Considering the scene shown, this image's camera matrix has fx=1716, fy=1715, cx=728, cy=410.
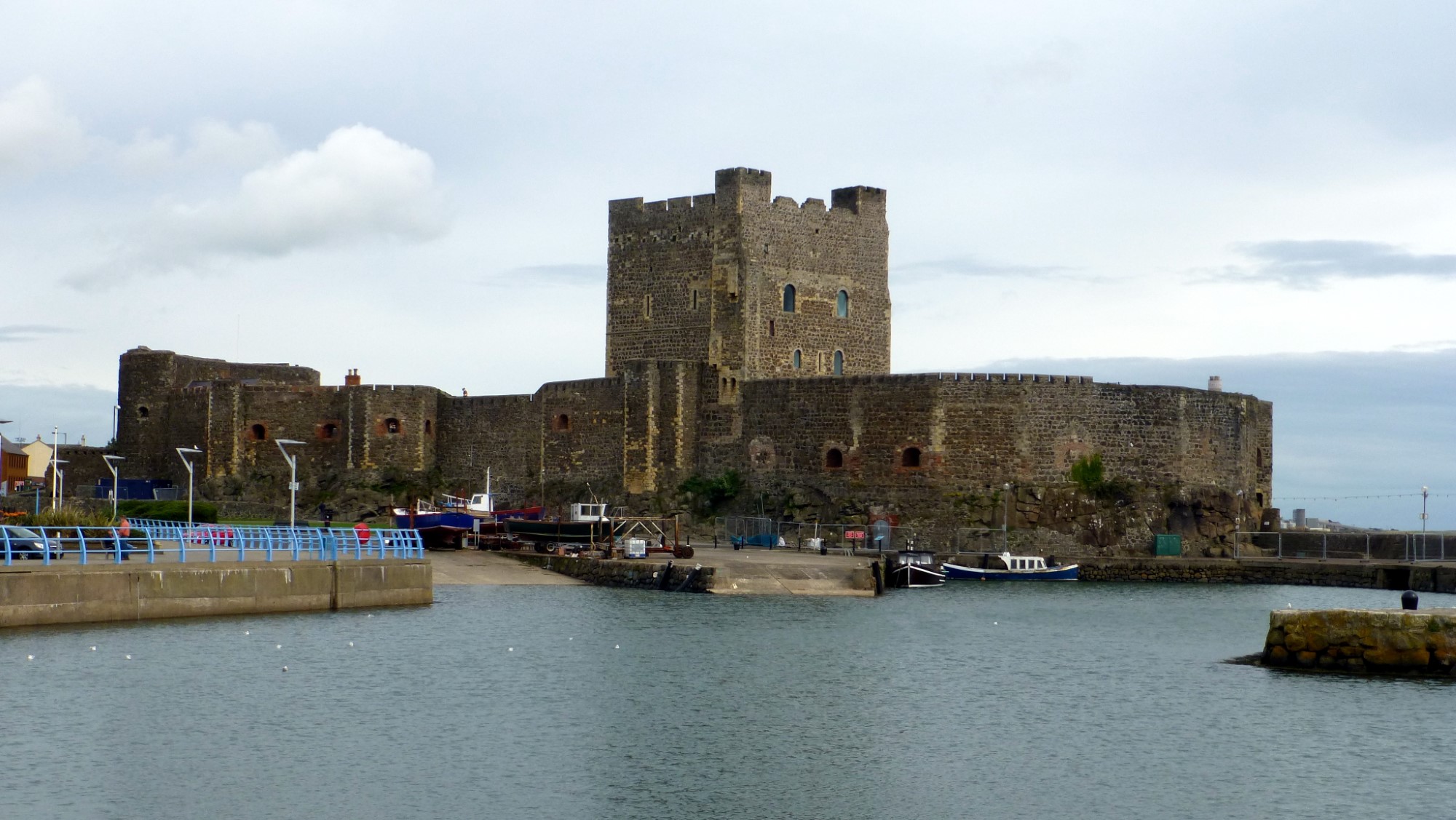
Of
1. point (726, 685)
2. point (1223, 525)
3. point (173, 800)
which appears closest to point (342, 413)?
point (1223, 525)

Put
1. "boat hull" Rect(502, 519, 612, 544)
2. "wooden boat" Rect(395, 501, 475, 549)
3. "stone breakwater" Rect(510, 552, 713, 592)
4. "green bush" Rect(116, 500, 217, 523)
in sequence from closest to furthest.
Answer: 1. "stone breakwater" Rect(510, 552, 713, 592)
2. "boat hull" Rect(502, 519, 612, 544)
3. "wooden boat" Rect(395, 501, 475, 549)
4. "green bush" Rect(116, 500, 217, 523)

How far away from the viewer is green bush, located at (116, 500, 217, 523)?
5712cm

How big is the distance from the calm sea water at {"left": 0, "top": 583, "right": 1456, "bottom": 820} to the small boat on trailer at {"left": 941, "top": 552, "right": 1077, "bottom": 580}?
40.1 feet

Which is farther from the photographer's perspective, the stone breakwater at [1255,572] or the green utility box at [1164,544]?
the green utility box at [1164,544]

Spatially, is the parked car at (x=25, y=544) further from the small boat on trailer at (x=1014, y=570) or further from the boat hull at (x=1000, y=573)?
the small boat on trailer at (x=1014, y=570)

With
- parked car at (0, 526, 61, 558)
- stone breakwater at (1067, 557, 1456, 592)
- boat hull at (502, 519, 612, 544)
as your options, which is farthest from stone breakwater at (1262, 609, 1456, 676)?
boat hull at (502, 519, 612, 544)

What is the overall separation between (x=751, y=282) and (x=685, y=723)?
3126cm

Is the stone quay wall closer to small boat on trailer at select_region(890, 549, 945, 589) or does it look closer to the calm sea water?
the calm sea water

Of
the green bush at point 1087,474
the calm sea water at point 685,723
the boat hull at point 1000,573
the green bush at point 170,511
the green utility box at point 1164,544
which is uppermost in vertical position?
the green bush at point 1087,474

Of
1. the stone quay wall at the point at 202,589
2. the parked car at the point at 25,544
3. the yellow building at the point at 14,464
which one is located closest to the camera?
the stone quay wall at the point at 202,589

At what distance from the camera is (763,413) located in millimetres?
55094

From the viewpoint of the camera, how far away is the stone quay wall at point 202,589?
101 ft

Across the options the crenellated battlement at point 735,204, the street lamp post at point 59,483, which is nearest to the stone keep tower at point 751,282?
the crenellated battlement at point 735,204

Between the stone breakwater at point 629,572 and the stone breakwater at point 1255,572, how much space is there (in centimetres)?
1429
